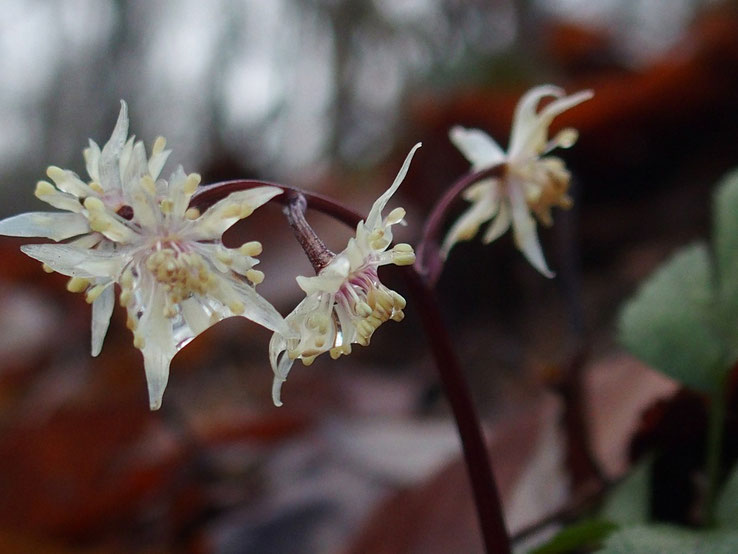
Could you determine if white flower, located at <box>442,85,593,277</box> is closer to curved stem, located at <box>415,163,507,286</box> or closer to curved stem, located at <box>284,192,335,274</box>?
curved stem, located at <box>415,163,507,286</box>

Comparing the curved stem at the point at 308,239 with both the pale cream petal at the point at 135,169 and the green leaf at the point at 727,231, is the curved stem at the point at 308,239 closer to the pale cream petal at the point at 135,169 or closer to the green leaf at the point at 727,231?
the pale cream petal at the point at 135,169

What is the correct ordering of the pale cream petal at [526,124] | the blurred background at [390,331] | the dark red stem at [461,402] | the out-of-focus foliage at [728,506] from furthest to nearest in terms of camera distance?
the blurred background at [390,331]
the pale cream petal at [526,124]
the out-of-focus foliage at [728,506]
the dark red stem at [461,402]

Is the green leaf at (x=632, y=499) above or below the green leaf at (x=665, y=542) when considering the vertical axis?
above

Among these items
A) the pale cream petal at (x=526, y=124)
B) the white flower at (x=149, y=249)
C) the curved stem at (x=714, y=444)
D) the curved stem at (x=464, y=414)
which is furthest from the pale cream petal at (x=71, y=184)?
the curved stem at (x=714, y=444)

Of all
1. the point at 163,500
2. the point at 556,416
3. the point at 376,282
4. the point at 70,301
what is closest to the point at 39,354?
the point at 70,301

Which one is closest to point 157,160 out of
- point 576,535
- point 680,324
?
point 576,535
